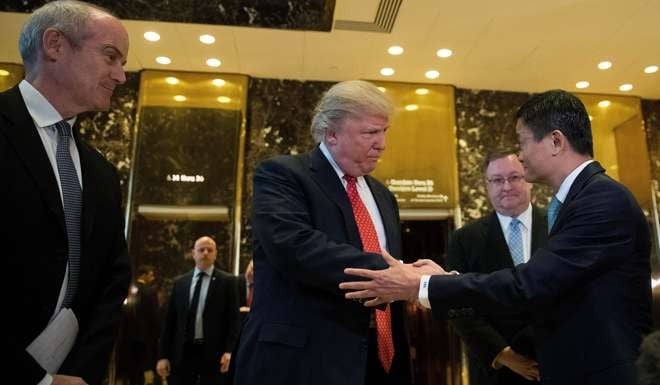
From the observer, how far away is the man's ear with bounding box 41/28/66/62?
1.77m

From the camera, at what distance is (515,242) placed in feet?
9.41

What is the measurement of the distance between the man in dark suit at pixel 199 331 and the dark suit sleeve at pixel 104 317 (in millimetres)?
3397

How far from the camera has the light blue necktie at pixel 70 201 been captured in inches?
64.2

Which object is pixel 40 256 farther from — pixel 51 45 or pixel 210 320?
pixel 210 320

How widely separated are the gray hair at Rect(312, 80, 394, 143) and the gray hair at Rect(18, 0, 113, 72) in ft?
2.99

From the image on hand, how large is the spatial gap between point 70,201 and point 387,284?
1024 mm

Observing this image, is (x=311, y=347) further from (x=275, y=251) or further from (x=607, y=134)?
(x=607, y=134)

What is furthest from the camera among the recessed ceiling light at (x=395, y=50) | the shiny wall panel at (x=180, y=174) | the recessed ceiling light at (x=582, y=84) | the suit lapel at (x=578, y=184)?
the recessed ceiling light at (x=582, y=84)

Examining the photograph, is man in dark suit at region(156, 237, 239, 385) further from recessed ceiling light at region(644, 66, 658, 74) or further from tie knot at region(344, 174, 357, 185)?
recessed ceiling light at region(644, 66, 658, 74)

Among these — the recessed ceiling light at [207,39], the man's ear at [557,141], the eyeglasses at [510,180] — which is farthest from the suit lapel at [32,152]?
the recessed ceiling light at [207,39]

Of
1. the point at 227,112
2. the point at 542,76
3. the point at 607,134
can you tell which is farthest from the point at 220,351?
the point at 607,134

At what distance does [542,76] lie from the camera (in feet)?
24.8

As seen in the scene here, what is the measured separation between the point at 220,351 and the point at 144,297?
6.57 ft

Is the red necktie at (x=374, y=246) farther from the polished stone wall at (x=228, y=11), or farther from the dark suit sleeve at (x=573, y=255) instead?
the polished stone wall at (x=228, y=11)
